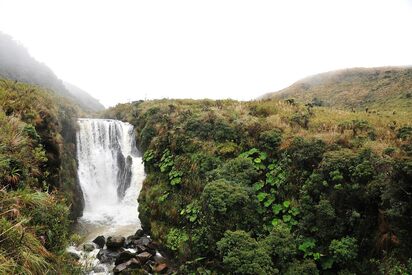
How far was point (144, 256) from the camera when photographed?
11383 millimetres

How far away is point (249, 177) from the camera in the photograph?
427 inches

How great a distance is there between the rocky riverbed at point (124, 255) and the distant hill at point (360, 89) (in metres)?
20.9

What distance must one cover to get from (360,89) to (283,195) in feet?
118

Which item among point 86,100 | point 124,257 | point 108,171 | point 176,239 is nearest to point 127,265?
point 124,257

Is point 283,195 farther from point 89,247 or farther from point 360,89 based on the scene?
point 360,89

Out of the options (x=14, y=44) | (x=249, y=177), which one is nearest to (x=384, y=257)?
(x=249, y=177)

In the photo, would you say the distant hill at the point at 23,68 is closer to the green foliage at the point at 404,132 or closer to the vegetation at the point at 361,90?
the vegetation at the point at 361,90

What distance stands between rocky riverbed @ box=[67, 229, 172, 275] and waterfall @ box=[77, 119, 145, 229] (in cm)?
323

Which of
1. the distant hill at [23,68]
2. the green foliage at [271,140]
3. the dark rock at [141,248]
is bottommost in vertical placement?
the dark rock at [141,248]

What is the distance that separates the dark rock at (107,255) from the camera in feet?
38.2

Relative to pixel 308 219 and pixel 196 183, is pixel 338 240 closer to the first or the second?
pixel 308 219

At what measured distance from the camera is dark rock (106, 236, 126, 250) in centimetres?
1253

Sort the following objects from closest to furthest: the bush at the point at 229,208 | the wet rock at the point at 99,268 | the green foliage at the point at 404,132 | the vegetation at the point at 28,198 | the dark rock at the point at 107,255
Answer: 1. the vegetation at the point at 28,198
2. the bush at the point at 229,208
3. the green foliage at the point at 404,132
4. the wet rock at the point at 99,268
5. the dark rock at the point at 107,255

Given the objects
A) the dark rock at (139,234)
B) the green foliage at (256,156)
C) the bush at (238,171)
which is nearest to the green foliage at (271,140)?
the green foliage at (256,156)
